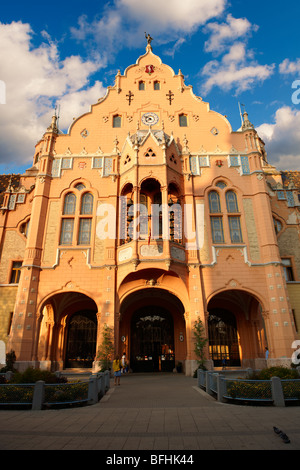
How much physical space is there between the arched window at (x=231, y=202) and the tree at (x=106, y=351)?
→ 13267mm

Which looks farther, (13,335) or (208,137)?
(208,137)

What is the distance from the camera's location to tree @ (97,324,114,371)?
62.9ft

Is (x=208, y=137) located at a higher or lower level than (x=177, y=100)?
lower

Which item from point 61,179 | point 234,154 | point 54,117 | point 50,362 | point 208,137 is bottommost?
point 50,362

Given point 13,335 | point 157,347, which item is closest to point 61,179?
point 13,335

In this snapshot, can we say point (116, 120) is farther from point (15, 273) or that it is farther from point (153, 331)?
point (153, 331)

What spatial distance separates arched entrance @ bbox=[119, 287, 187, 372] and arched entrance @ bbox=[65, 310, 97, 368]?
2.43 m

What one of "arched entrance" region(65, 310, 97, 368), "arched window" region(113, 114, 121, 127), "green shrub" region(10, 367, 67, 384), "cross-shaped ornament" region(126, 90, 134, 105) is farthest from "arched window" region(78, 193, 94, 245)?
"green shrub" region(10, 367, 67, 384)

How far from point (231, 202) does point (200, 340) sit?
36.5 feet

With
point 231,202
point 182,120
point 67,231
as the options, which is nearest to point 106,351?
point 67,231

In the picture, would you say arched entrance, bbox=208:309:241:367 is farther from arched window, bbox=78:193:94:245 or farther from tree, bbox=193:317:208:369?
arched window, bbox=78:193:94:245

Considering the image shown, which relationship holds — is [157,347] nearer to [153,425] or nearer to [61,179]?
[61,179]

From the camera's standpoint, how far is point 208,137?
87.6 feet
